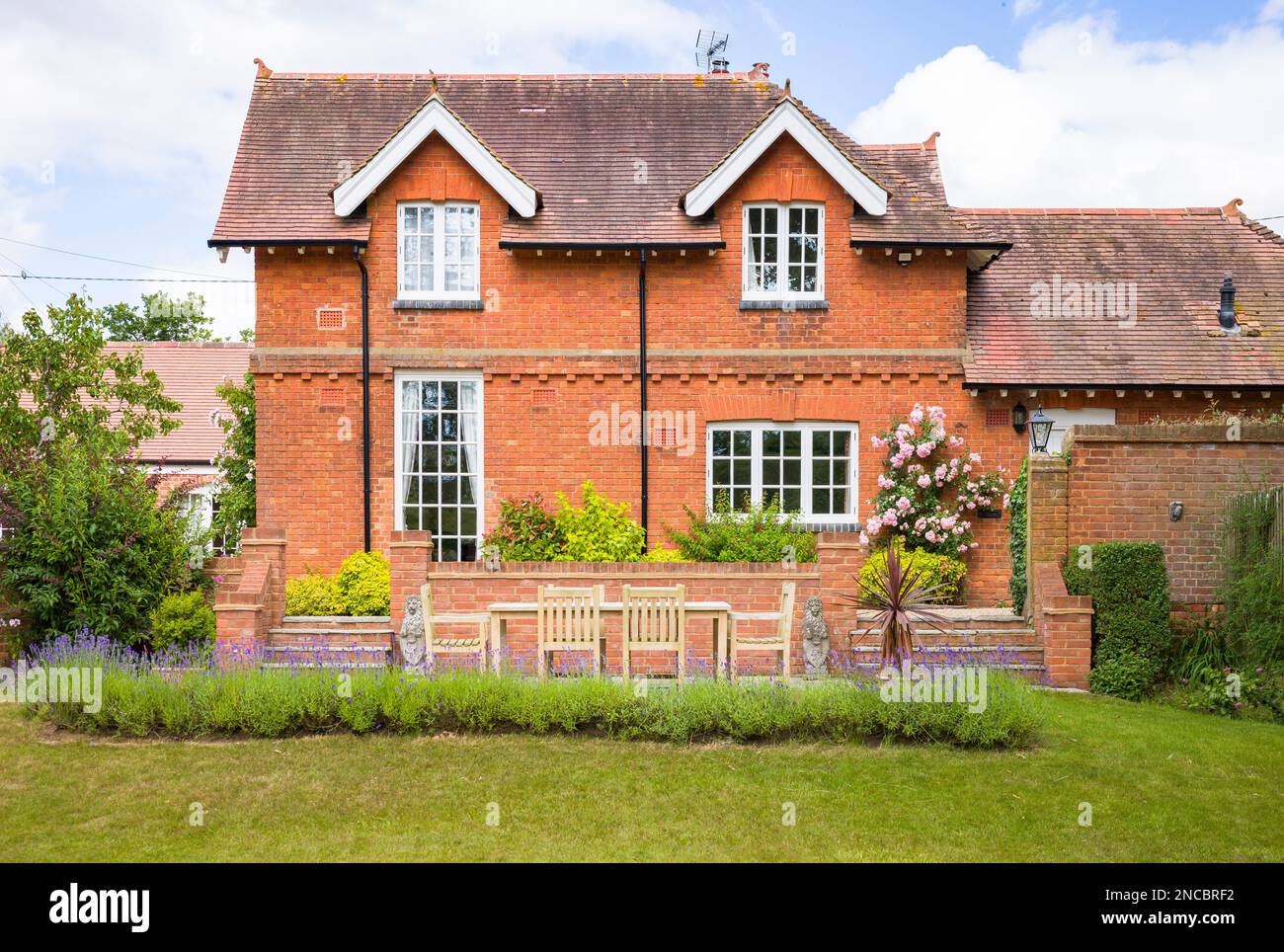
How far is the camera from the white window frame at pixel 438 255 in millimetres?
15367

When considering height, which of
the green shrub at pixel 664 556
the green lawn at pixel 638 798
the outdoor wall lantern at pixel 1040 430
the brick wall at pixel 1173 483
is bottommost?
the green lawn at pixel 638 798

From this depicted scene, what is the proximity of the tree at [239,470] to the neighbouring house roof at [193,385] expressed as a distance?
11835 mm

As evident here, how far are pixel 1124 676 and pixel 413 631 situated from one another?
7069 mm

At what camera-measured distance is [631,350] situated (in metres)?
15.4

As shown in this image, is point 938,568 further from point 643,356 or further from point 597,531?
point 643,356

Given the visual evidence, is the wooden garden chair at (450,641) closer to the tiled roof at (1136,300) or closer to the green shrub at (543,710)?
the green shrub at (543,710)

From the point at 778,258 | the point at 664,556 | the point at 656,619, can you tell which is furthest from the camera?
the point at 778,258

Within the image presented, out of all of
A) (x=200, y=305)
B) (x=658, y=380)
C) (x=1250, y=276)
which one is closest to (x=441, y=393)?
(x=658, y=380)

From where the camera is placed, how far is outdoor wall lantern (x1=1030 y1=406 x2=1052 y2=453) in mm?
14305

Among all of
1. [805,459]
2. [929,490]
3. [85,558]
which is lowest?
[85,558]

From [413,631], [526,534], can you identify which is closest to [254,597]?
[413,631]

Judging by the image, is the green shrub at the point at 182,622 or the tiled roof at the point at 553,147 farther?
the tiled roof at the point at 553,147

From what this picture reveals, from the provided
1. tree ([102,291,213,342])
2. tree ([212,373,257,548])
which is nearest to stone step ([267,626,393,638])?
tree ([212,373,257,548])

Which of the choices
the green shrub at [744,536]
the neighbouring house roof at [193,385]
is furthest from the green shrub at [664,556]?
the neighbouring house roof at [193,385]
